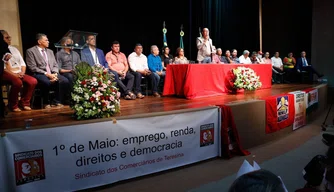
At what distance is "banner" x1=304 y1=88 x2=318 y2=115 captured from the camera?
5.28 metres

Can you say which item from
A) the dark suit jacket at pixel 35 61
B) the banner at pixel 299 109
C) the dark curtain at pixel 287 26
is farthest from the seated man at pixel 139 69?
the dark curtain at pixel 287 26

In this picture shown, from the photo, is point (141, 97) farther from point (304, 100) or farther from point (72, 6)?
point (304, 100)

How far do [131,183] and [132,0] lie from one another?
487cm

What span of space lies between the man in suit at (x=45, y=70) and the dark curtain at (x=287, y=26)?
9.14 m

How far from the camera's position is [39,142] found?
209 cm

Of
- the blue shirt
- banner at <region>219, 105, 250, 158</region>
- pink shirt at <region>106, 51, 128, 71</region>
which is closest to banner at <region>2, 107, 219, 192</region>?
banner at <region>219, 105, 250, 158</region>

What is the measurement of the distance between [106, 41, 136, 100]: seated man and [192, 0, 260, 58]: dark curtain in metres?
3.76

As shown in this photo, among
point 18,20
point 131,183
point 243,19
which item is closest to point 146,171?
point 131,183

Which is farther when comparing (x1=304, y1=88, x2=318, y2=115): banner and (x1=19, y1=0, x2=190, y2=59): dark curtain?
(x1=304, y1=88, x2=318, y2=115): banner

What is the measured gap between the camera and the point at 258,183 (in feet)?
1.98

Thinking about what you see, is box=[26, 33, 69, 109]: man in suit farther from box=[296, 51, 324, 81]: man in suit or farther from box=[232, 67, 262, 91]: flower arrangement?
box=[296, 51, 324, 81]: man in suit

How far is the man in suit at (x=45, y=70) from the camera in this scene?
3633 millimetres

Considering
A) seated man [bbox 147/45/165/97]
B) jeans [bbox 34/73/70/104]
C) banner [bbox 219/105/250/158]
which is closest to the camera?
banner [bbox 219/105/250/158]

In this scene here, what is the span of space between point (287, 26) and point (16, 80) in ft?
33.1
